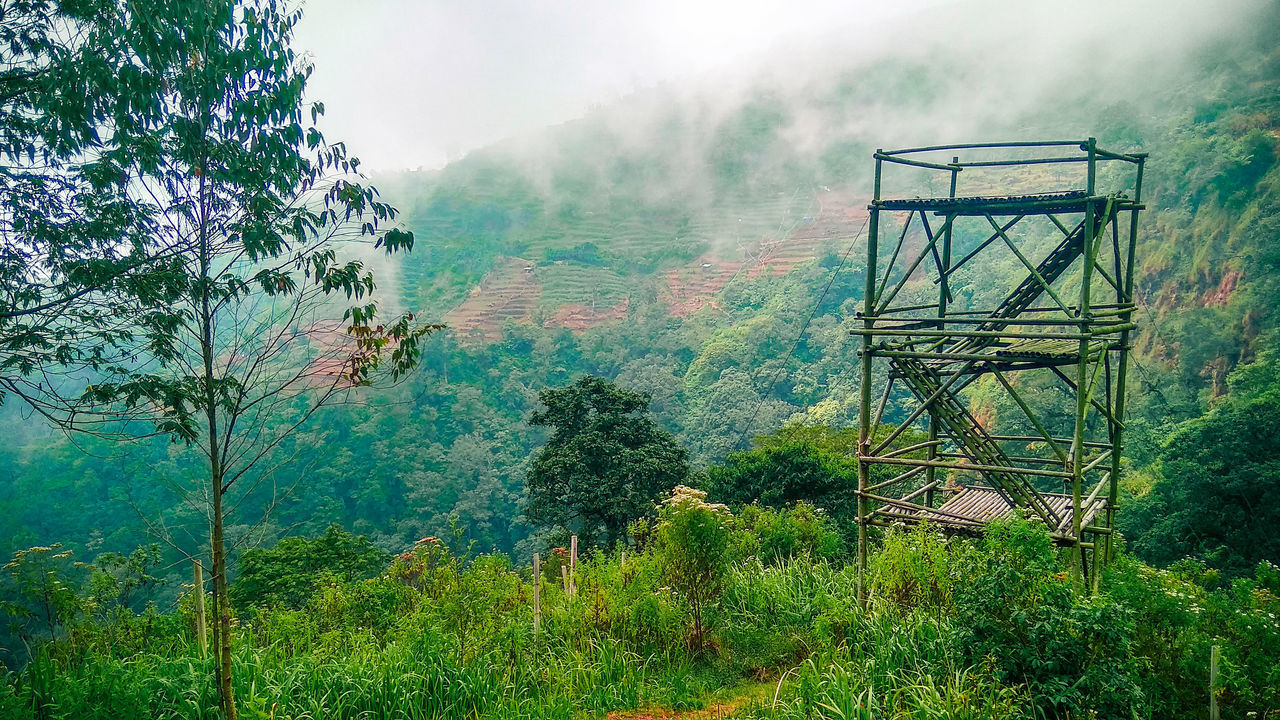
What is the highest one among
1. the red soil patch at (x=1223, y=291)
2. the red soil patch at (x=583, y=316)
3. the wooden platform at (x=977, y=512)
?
the red soil patch at (x=583, y=316)

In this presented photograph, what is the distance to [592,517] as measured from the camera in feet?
57.6

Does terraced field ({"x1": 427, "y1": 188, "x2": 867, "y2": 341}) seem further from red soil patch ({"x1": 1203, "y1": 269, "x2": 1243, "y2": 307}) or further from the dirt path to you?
the dirt path

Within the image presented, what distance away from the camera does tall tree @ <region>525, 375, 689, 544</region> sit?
1692 centimetres

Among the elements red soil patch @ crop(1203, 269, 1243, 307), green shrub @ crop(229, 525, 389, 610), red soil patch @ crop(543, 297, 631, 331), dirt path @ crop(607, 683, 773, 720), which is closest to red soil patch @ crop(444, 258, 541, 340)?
red soil patch @ crop(543, 297, 631, 331)

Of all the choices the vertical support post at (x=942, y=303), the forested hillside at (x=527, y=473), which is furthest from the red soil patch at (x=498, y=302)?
the vertical support post at (x=942, y=303)

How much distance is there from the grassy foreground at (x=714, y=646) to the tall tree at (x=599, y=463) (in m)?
9.39

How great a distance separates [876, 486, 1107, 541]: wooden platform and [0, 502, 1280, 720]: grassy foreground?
0.68 ft

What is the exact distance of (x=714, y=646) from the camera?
6.55 m

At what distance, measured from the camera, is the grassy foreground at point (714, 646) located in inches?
170

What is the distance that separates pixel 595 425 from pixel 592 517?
7.00ft

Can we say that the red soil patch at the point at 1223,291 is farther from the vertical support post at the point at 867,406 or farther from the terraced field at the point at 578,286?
the terraced field at the point at 578,286

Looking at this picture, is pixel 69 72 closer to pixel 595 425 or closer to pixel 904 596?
pixel 904 596

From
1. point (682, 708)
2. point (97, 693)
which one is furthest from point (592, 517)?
point (97, 693)

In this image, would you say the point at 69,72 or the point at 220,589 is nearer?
the point at 69,72
